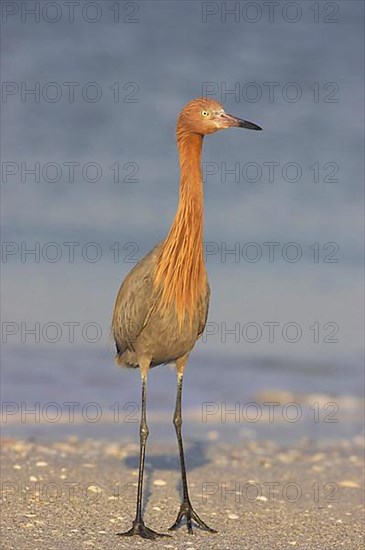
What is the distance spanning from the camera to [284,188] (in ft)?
72.7

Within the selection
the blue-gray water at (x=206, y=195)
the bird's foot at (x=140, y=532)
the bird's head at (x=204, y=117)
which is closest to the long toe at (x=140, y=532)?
the bird's foot at (x=140, y=532)

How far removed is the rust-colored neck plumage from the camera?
723cm

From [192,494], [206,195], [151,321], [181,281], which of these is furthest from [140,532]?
[206,195]

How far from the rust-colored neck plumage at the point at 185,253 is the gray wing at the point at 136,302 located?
8cm

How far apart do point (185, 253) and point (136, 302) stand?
0.46 metres

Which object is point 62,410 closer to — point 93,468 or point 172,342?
point 93,468

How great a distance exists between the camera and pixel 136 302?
7.30 m

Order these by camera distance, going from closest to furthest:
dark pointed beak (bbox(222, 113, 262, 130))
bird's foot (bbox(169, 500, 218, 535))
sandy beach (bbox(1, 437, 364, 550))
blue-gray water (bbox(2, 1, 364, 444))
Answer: sandy beach (bbox(1, 437, 364, 550)) < dark pointed beak (bbox(222, 113, 262, 130)) < bird's foot (bbox(169, 500, 218, 535)) < blue-gray water (bbox(2, 1, 364, 444))

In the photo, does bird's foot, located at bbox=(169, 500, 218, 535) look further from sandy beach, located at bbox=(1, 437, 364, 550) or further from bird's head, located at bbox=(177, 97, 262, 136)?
bird's head, located at bbox=(177, 97, 262, 136)

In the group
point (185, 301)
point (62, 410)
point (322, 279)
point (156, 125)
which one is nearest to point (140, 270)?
point (185, 301)

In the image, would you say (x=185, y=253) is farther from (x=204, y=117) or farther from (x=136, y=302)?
(x=204, y=117)

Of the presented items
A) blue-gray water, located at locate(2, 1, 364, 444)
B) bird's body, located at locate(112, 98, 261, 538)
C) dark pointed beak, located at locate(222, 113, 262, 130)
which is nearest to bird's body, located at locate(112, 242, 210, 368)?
bird's body, located at locate(112, 98, 261, 538)

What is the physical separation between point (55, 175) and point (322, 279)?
674 centimetres

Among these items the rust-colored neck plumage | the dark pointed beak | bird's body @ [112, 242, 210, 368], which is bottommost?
bird's body @ [112, 242, 210, 368]
